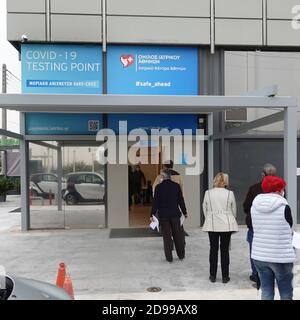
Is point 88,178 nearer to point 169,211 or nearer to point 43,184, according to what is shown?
point 43,184

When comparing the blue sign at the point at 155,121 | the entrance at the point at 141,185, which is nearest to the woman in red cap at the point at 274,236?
the blue sign at the point at 155,121

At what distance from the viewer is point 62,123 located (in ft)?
33.1

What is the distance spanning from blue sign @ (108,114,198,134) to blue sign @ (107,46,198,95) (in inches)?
24.2

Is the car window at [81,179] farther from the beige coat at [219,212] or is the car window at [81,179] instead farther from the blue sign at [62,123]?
the beige coat at [219,212]

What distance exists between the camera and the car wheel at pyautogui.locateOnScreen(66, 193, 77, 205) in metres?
10.2

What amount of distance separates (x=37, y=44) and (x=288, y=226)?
26.5 ft

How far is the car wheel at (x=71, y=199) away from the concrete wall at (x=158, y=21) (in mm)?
3997

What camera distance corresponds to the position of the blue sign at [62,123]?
10.0m

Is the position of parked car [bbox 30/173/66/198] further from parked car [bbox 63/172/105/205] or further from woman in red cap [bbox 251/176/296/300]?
woman in red cap [bbox 251/176/296/300]

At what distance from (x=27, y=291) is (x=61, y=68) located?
24.0 ft

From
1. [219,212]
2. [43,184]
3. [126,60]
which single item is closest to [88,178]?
[43,184]

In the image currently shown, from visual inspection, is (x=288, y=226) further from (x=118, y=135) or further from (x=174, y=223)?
(x=118, y=135)

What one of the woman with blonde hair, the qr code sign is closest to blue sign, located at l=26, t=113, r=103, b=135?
the qr code sign
